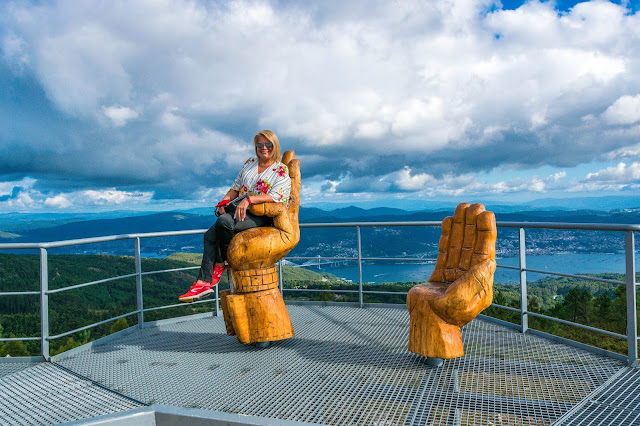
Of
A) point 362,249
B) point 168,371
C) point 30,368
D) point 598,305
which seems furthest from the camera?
point 598,305

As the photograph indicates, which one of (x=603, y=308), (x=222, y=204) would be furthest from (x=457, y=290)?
(x=603, y=308)

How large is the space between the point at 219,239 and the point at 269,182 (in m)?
0.68

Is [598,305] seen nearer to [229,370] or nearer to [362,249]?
[362,249]

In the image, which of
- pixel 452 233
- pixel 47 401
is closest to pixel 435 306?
pixel 452 233

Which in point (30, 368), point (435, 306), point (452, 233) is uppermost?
point (452, 233)

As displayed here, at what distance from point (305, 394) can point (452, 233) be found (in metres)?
1.78

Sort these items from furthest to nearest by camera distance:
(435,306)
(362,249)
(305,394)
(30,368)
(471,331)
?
1. (362,249)
2. (471,331)
3. (30,368)
4. (435,306)
5. (305,394)

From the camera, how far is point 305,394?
279cm

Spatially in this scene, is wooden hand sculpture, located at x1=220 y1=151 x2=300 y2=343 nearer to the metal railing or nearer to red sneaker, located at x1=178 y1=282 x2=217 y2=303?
red sneaker, located at x1=178 y1=282 x2=217 y2=303

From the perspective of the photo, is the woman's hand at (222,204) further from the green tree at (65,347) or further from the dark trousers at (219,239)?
the green tree at (65,347)

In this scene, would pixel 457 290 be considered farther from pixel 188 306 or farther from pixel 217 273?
pixel 188 306

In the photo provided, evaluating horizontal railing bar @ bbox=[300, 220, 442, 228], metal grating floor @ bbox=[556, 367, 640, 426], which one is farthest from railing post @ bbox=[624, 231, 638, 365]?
horizontal railing bar @ bbox=[300, 220, 442, 228]

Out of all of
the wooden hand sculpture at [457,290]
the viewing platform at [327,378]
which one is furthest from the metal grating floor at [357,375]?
the wooden hand sculpture at [457,290]

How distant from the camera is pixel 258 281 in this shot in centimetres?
390
